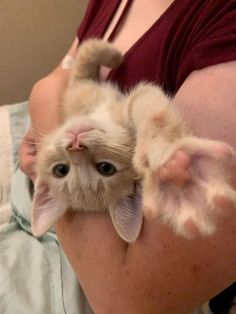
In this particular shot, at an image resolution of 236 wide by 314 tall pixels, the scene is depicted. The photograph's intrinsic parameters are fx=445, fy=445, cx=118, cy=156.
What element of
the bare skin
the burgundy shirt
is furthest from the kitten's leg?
the burgundy shirt

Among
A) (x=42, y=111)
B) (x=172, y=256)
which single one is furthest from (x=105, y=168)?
(x=42, y=111)

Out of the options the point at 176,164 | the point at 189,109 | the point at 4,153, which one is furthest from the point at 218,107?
the point at 4,153

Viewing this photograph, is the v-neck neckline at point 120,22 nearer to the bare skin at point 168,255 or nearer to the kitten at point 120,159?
the kitten at point 120,159

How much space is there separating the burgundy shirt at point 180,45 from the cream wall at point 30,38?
108 cm

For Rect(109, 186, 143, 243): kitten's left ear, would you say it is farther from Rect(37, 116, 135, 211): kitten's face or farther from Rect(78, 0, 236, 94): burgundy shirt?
Rect(78, 0, 236, 94): burgundy shirt

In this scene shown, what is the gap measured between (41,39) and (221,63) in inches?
60.3

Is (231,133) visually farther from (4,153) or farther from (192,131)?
(4,153)

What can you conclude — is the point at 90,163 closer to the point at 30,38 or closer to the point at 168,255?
the point at 168,255

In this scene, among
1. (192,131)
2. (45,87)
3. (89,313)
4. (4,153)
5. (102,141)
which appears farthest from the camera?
(4,153)

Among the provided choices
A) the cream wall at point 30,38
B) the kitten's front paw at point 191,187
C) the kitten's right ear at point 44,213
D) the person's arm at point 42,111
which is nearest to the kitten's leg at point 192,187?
the kitten's front paw at point 191,187

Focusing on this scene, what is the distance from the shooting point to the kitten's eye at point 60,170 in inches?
37.7

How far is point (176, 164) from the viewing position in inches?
20.0

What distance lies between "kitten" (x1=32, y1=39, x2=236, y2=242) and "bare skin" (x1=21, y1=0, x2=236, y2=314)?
0.13 feet

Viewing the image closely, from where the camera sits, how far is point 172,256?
0.73m
